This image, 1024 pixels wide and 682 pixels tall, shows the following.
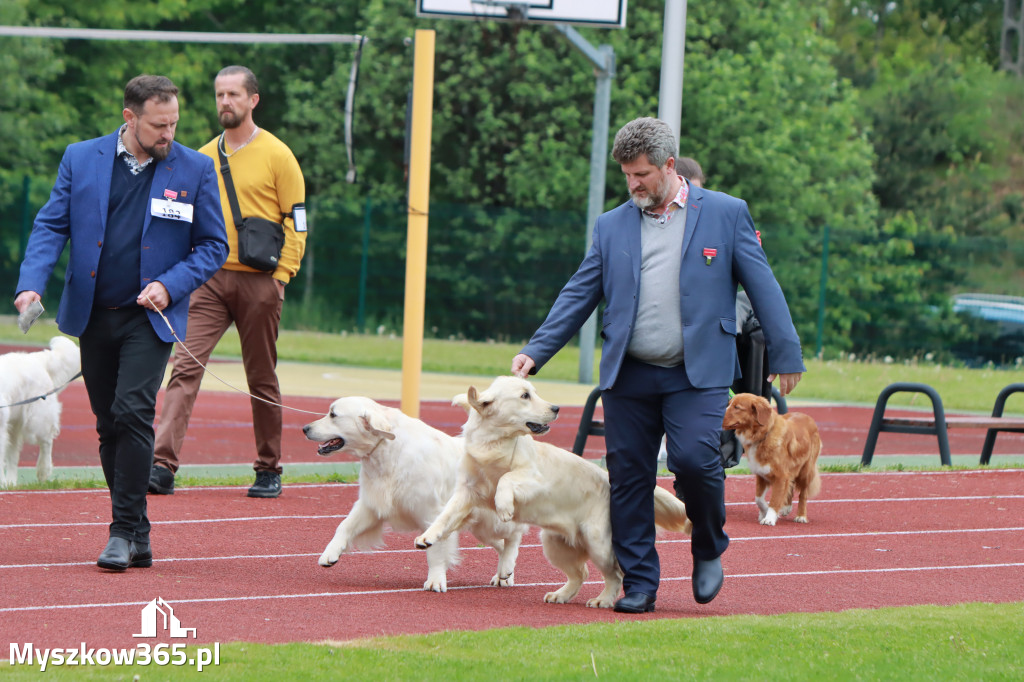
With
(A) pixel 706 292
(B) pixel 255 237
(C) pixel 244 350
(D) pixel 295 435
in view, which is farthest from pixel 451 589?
(D) pixel 295 435

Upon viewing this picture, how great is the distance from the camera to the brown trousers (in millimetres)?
9211

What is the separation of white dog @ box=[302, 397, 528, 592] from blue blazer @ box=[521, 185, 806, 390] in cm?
101

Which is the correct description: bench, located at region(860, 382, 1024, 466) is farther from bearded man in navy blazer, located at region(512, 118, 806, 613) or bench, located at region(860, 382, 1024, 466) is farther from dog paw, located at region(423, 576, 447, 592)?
dog paw, located at region(423, 576, 447, 592)

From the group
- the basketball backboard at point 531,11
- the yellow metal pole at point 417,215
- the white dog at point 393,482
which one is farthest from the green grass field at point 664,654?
the basketball backboard at point 531,11

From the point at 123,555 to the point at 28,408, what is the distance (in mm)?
3436

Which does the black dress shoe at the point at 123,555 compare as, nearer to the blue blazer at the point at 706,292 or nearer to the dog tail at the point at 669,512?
the blue blazer at the point at 706,292

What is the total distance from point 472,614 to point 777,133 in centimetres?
2820

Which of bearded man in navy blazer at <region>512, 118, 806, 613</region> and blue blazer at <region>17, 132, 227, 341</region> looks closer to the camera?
bearded man in navy blazer at <region>512, 118, 806, 613</region>

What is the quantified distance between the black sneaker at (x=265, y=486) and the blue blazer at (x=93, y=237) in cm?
274

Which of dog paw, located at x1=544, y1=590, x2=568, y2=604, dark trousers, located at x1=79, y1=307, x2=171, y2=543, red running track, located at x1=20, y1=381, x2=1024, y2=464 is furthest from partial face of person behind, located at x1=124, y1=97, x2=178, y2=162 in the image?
red running track, located at x1=20, y1=381, x2=1024, y2=464

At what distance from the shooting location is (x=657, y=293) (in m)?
6.28

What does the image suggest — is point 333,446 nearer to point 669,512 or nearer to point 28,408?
point 669,512

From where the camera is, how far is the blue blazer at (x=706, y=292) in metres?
6.19

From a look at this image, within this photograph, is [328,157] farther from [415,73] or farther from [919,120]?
[415,73]
